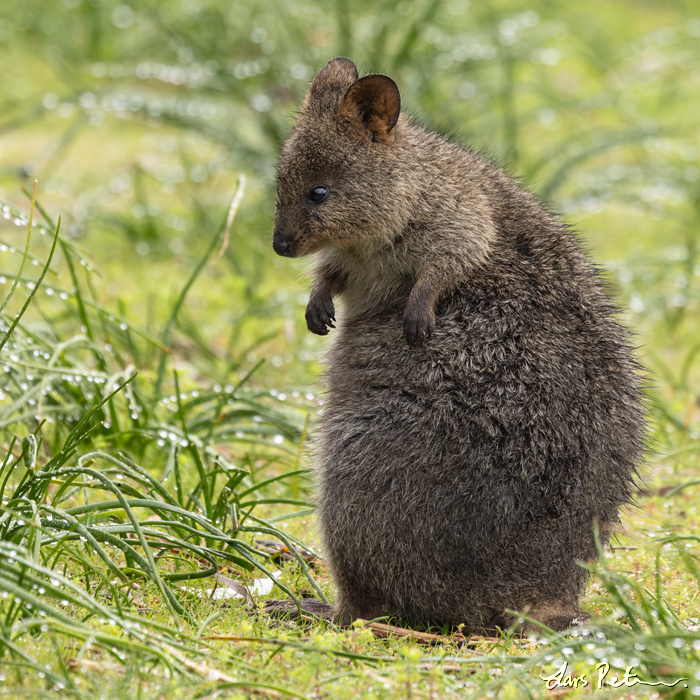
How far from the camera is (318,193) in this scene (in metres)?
4.08

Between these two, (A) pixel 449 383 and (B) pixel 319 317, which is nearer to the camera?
(A) pixel 449 383

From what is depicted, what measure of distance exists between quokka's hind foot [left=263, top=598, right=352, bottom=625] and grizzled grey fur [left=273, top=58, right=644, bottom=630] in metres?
0.05

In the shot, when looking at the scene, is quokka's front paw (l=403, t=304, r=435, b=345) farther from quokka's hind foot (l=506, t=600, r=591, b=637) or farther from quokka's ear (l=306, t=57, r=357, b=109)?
quokka's hind foot (l=506, t=600, r=591, b=637)

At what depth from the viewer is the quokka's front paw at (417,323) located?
148 inches

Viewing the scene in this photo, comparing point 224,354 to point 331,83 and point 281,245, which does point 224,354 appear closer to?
point 281,245

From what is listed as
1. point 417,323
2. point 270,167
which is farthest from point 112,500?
point 270,167

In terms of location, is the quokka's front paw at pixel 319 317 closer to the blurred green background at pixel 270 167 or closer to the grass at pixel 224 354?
the grass at pixel 224 354

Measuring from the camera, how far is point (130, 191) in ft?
36.7

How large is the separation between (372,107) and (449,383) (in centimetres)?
134

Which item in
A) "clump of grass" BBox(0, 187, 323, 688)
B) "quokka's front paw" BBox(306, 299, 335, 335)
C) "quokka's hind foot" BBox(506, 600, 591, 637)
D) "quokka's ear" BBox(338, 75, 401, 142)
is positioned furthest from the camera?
"quokka's front paw" BBox(306, 299, 335, 335)

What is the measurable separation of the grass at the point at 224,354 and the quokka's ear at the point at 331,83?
109 cm

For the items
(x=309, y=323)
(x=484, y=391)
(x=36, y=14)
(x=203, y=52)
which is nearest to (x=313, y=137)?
(x=309, y=323)

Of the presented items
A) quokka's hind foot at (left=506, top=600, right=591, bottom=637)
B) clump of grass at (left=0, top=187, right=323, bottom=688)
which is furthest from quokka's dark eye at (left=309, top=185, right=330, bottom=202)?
quokka's hind foot at (left=506, top=600, right=591, bottom=637)

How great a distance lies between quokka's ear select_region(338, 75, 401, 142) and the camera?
13.0 ft
